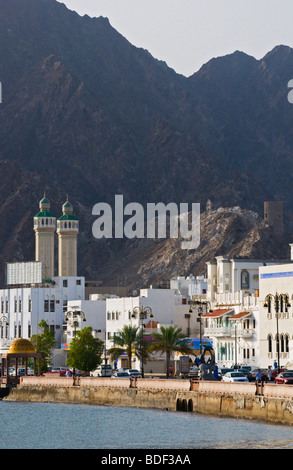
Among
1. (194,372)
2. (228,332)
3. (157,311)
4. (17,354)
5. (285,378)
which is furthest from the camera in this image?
(157,311)

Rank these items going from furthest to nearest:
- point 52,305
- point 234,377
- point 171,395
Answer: point 52,305, point 234,377, point 171,395

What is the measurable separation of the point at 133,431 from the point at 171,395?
505 inches

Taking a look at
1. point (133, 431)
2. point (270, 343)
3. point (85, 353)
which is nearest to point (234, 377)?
point (133, 431)

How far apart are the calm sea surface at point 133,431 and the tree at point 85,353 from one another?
30.8 metres

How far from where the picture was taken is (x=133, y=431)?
236ft

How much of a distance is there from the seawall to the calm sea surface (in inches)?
32.9

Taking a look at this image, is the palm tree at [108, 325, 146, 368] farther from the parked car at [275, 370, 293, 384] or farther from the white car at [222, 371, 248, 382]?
the parked car at [275, 370, 293, 384]

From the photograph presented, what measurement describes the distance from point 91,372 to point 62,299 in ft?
127

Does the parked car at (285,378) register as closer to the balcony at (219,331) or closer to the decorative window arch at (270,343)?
the decorative window arch at (270,343)

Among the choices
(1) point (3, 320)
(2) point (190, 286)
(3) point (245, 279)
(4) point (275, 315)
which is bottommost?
(4) point (275, 315)

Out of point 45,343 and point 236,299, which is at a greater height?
point 236,299

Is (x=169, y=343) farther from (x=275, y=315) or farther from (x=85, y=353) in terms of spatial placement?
(x=275, y=315)

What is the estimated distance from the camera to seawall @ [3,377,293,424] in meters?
69.9

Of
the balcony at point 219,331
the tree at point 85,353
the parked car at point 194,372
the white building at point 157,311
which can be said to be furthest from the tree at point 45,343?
the parked car at point 194,372
